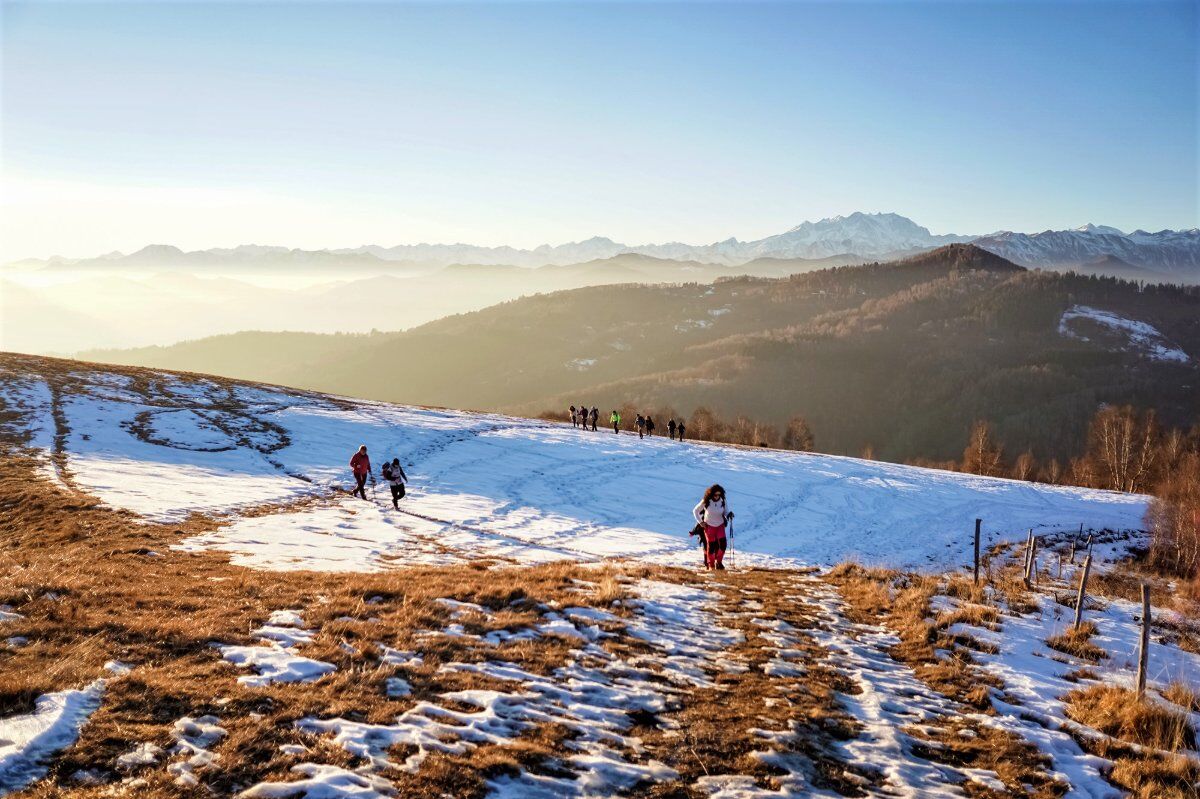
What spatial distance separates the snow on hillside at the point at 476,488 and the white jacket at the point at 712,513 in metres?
5.13

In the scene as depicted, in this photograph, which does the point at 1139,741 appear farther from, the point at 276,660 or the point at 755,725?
the point at 276,660

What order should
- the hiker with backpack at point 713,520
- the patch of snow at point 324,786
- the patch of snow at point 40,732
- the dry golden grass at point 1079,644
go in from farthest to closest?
1. the hiker with backpack at point 713,520
2. the dry golden grass at point 1079,644
3. the patch of snow at point 324,786
4. the patch of snow at point 40,732

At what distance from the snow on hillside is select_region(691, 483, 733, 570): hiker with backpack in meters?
3.72

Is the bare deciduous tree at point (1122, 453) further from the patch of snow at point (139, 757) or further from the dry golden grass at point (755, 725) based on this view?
the patch of snow at point (139, 757)

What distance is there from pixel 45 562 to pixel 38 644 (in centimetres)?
729

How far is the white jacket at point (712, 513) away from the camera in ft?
59.7

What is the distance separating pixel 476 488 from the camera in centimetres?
3497

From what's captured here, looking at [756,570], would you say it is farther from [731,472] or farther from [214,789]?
[731,472]

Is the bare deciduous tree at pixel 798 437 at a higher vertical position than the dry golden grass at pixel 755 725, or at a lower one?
lower

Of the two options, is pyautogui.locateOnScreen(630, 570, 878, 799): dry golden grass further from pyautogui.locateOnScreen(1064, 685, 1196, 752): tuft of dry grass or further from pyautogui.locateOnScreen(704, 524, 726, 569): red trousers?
pyautogui.locateOnScreen(704, 524, 726, 569): red trousers

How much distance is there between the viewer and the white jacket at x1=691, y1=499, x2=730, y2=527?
1820cm

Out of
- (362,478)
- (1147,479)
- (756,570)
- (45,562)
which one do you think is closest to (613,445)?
(362,478)

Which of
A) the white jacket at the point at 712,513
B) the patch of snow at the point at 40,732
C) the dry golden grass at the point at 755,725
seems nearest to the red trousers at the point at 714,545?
the white jacket at the point at 712,513

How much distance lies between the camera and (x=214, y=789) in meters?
5.40
